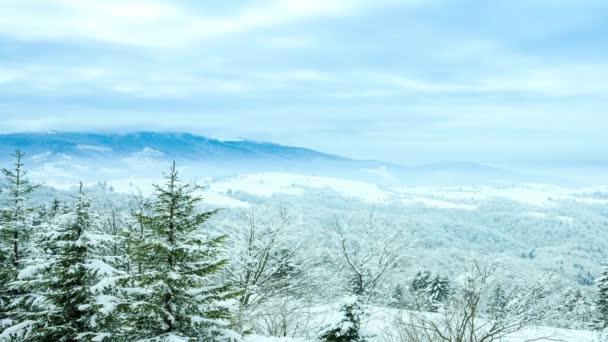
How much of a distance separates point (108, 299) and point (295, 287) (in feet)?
46.4

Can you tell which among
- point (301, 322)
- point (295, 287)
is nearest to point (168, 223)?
point (301, 322)

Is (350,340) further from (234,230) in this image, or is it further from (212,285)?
(234,230)

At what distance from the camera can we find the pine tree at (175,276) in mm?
8375

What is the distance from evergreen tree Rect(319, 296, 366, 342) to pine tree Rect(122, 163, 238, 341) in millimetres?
2399

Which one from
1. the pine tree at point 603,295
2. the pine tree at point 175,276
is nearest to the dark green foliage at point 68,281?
the pine tree at point 175,276

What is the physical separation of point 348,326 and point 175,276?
4.16 m

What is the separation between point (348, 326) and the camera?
9812 mm

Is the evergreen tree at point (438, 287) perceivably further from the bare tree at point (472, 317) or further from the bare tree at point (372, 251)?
the bare tree at point (472, 317)

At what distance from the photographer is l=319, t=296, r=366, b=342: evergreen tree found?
988 centimetres

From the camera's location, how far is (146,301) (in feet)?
27.3

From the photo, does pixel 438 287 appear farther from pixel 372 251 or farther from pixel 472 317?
pixel 472 317

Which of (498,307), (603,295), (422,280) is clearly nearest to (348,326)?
(498,307)

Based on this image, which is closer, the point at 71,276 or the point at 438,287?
the point at 71,276

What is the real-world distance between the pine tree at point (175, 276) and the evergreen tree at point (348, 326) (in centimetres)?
240
